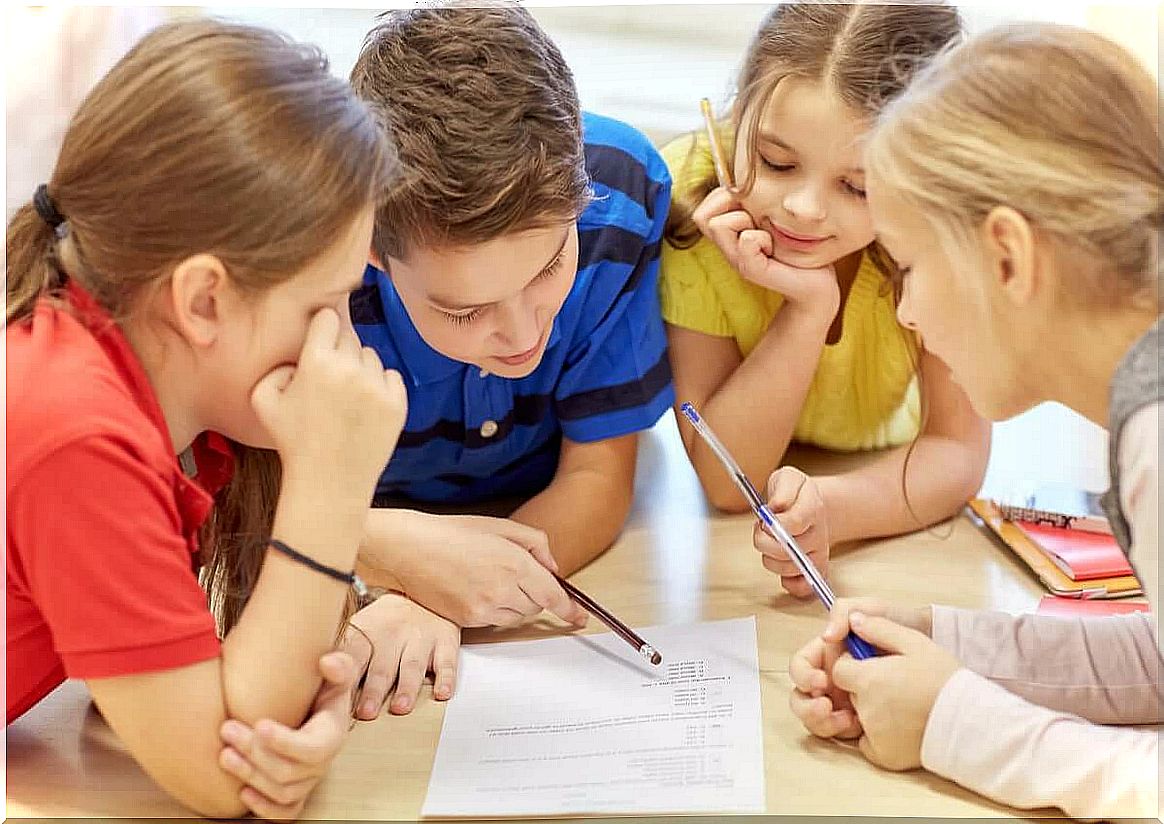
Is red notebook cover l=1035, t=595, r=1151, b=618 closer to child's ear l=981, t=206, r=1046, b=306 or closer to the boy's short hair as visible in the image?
child's ear l=981, t=206, r=1046, b=306

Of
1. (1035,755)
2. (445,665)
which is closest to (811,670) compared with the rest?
(1035,755)

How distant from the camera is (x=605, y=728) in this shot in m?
0.82

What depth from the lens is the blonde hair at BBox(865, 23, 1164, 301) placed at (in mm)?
689

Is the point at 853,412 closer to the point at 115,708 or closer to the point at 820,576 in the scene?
the point at 820,576

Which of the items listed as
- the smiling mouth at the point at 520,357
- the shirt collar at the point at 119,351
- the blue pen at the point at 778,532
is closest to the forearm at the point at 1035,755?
the blue pen at the point at 778,532

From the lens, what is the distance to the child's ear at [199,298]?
698mm

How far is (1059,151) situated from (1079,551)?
0.41 meters

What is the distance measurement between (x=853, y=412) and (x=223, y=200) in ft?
2.19

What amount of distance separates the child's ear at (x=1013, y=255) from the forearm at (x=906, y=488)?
1.11 feet

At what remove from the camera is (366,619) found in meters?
0.92

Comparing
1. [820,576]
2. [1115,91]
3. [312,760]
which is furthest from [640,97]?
[312,760]

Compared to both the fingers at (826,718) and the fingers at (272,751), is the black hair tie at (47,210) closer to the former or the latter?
the fingers at (272,751)

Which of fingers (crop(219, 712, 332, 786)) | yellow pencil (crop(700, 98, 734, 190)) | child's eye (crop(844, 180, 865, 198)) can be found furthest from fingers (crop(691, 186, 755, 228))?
fingers (crop(219, 712, 332, 786))

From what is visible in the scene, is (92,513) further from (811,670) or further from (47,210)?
(811,670)
